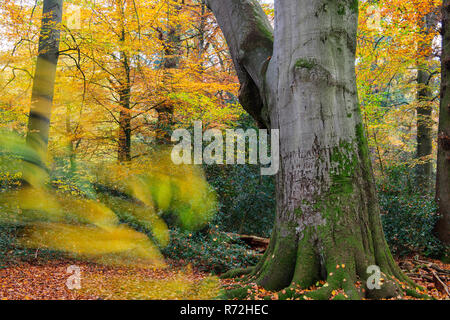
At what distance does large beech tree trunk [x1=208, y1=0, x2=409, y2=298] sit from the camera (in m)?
3.40

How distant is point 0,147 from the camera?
6.86 metres

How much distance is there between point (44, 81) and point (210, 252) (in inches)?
210

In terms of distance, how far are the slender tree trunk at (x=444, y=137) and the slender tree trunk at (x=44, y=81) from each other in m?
8.37

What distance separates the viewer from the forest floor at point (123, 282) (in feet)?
12.5

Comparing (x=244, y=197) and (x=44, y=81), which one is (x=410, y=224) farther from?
(x=44, y=81)

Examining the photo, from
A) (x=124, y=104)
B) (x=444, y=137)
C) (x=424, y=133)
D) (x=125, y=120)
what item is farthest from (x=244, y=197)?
(x=424, y=133)

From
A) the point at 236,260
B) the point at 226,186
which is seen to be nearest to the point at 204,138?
the point at 226,186

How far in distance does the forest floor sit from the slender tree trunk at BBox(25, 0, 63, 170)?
9.24ft

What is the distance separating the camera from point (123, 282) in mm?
4680

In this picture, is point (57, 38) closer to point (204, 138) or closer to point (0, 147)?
point (0, 147)

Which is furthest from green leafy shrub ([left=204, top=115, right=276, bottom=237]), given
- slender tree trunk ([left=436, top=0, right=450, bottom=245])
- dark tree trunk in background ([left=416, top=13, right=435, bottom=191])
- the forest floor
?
dark tree trunk in background ([left=416, top=13, right=435, bottom=191])

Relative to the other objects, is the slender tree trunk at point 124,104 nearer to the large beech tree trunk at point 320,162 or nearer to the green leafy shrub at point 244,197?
the green leafy shrub at point 244,197

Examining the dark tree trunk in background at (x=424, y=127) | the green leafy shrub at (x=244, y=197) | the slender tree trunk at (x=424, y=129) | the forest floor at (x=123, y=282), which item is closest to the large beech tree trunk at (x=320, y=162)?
the forest floor at (x=123, y=282)

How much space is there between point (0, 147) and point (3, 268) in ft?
10.1
